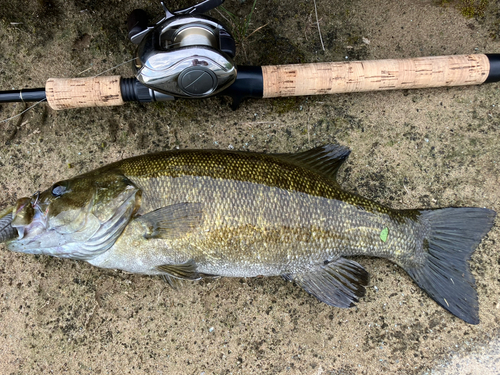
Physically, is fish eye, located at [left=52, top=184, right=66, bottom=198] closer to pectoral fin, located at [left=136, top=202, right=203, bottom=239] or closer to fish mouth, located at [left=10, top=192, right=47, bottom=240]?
fish mouth, located at [left=10, top=192, right=47, bottom=240]

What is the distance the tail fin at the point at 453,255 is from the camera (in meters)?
2.21

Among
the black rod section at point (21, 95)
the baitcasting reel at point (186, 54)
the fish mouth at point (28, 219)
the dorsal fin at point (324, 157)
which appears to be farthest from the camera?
the dorsal fin at point (324, 157)

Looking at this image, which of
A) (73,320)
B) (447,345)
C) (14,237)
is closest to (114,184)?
(14,237)

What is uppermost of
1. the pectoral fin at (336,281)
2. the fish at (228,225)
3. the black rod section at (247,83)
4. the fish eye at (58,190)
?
the black rod section at (247,83)

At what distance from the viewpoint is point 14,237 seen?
203cm

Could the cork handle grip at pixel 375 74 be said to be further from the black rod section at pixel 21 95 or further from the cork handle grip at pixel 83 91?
the black rod section at pixel 21 95

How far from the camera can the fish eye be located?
198cm

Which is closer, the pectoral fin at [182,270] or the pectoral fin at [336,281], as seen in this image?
the pectoral fin at [182,270]

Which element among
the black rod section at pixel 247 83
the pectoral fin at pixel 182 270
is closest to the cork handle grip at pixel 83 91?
the black rod section at pixel 247 83

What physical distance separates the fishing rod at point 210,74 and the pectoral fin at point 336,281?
46.8 inches

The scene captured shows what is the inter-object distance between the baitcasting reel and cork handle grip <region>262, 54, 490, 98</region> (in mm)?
459

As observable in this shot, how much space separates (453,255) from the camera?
2.22m

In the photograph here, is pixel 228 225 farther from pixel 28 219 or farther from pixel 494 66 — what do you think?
pixel 494 66

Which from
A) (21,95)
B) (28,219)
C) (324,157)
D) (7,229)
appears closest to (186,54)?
(324,157)
